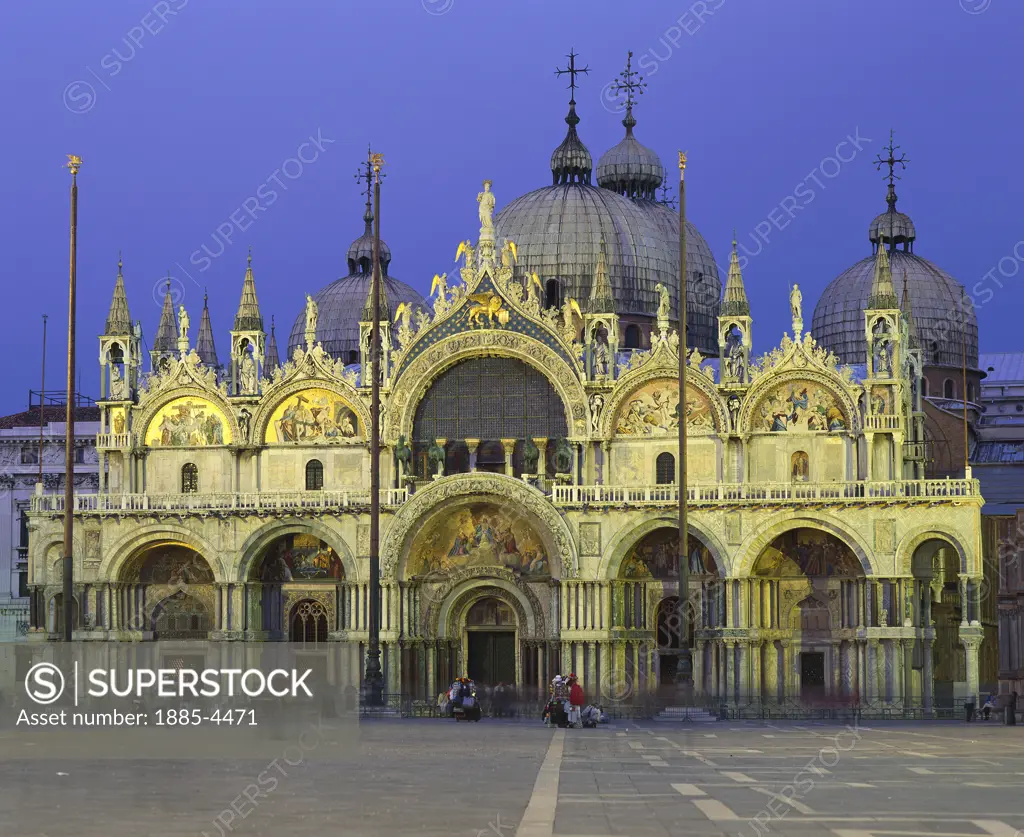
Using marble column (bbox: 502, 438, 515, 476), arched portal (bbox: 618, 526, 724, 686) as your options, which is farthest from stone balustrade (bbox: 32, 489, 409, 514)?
arched portal (bbox: 618, 526, 724, 686)

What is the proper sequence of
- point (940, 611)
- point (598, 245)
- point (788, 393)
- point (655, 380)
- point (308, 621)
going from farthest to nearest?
point (598, 245) < point (940, 611) < point (308, 621) < point (655, 380) < point (788, 393)

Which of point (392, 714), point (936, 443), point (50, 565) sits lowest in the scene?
point (392, 714)

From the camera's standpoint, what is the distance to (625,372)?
229ft

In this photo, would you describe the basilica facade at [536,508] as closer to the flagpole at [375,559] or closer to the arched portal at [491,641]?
the arched portal at [491,641]

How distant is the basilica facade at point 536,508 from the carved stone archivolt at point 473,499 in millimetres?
99

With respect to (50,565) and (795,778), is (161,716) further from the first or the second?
(50,565)

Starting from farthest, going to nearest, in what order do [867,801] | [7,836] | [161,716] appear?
[161,716] → [867,801] → [7,836]

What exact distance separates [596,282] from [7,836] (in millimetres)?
54378

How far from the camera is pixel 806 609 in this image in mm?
68562

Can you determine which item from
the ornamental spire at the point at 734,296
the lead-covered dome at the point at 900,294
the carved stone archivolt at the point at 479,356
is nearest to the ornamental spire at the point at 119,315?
the carved stone archivolt at the point at 479,356

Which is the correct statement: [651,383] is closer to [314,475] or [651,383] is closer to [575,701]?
[314,475]

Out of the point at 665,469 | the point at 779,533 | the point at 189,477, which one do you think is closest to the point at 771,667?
the point at 779,533

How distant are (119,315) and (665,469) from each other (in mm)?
22620

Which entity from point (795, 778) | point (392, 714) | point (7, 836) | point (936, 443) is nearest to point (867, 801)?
point (795, 778)
